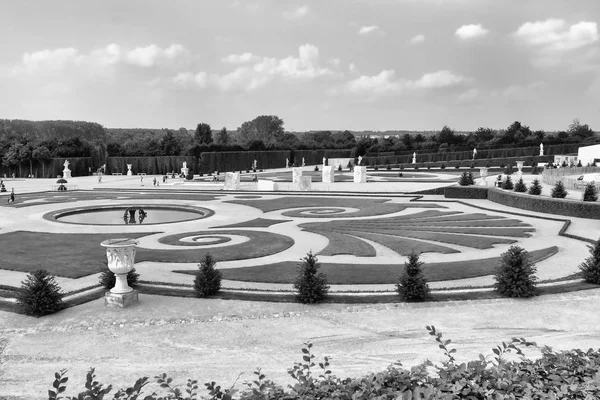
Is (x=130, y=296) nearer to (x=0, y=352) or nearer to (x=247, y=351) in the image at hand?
(x=0, y=352)

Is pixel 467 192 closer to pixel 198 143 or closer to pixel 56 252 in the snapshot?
pixel 56 252

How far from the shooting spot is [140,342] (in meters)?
10.4

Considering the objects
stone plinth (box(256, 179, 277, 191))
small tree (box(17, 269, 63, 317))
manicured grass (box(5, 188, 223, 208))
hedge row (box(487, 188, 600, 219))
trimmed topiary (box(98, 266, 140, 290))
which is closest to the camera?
small tree (box(17, 269, 63, 317))

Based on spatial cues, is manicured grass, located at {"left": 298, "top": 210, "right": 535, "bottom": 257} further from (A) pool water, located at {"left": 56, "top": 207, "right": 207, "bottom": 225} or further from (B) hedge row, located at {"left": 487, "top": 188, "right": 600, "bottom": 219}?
(A) pool water, located at {"left": 56, "top": 207, "right": 207, "bottom": 225}

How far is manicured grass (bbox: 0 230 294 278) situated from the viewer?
56.4 ft

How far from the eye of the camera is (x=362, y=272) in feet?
52.3

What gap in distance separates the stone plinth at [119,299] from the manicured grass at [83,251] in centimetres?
369

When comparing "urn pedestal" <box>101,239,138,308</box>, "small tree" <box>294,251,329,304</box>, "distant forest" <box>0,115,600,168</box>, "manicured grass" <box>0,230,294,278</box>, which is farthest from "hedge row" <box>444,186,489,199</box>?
"distant forest" <box>0,115,600,168</box>

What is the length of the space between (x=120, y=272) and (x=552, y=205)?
24831 millimetres

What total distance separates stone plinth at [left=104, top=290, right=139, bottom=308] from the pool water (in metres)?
15.8

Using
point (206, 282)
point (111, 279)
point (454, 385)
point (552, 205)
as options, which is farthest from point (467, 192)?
point (454, 385)

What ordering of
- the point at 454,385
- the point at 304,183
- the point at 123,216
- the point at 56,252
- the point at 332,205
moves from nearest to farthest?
the point at 454,385, the point at 56,252, the point at 123,216, the point at 332,205, the point at 304,183

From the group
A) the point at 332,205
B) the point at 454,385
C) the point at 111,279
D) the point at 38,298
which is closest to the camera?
the point at 454,385

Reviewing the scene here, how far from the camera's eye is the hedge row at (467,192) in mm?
36938
